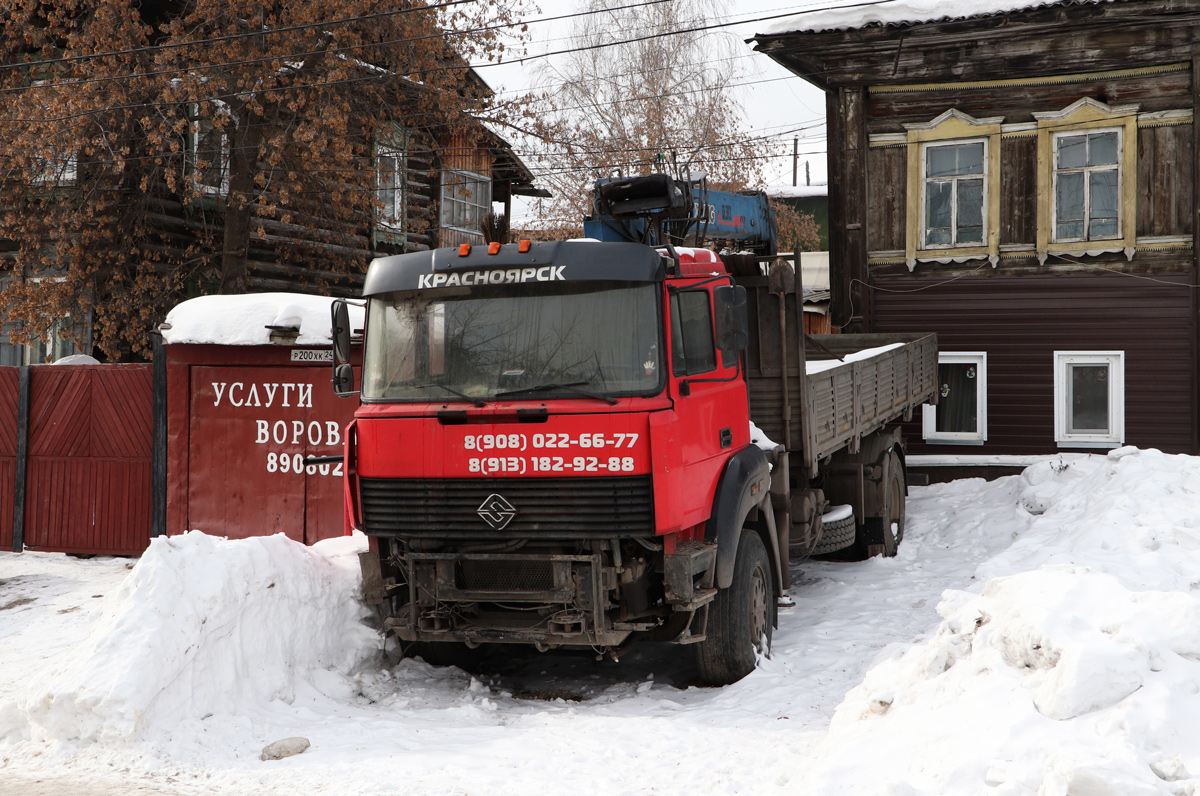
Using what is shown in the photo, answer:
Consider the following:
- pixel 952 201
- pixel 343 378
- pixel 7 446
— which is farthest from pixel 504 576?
pixel 952 201

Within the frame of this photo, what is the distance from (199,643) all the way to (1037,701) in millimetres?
4423

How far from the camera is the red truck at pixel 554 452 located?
5.76 meters

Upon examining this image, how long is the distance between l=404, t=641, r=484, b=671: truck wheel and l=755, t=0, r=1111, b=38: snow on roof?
10944 mm

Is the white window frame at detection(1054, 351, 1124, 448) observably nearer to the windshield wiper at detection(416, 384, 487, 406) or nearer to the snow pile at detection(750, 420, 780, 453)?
the snow pile at detection(750, 420, 780, 453)

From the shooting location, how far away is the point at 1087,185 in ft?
46.8

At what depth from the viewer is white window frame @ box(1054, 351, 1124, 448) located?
14227mm

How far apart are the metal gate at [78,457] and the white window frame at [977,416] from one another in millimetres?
10609

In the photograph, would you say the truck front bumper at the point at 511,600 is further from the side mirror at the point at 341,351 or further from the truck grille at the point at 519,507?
the side mirror at the point at 341,351

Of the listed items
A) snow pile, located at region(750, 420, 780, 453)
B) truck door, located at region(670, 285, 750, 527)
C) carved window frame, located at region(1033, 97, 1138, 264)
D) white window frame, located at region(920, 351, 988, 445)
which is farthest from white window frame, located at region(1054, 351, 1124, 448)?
truck door, located at region(670, 285, 750, 527)

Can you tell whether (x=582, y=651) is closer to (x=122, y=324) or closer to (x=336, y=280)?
(x=122, y=324)

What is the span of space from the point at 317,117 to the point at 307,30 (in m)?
1.58

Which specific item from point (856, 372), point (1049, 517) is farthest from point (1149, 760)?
point (1049, 517)

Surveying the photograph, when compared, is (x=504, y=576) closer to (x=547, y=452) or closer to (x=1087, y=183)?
(x=547, y=452)

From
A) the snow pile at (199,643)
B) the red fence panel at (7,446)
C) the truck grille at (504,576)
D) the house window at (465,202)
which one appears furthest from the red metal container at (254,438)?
the house window at (465,202)
